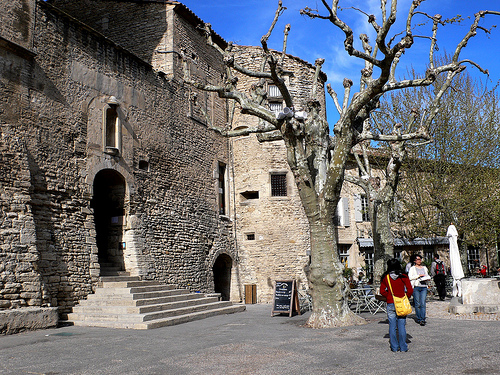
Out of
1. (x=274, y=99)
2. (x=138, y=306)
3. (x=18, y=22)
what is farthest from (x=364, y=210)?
(x=18, y=22)

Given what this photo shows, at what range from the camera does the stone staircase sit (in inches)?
388

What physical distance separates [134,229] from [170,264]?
73.8 inches

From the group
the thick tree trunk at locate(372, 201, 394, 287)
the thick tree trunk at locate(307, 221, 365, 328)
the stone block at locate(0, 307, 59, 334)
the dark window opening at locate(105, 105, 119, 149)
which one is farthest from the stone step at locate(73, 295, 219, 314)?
the thick tree trunk at locate(372, 201, 394, 287)

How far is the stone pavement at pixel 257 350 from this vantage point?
218 inches

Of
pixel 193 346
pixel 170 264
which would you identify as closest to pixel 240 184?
pixel 170 264

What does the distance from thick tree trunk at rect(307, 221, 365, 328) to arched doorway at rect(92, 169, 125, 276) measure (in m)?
6.15

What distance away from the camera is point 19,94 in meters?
10.4

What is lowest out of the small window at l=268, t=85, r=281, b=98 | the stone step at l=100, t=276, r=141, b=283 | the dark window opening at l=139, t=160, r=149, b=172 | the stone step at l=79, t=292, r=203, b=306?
the stone step at l=79, t=292, r=203, b=306

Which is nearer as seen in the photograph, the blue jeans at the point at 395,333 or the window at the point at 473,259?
the blue jeans at the point at 395,333

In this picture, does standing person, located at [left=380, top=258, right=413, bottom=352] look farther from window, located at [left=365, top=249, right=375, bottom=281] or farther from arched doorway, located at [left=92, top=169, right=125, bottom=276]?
window, located at [left=365, top=249, right=375, bottom=281]

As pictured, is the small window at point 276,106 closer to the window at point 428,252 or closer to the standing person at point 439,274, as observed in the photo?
the standing person at point 439,274

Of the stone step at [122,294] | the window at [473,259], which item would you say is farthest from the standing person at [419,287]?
the window at [473,259]

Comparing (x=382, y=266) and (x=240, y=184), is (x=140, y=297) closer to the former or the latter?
(x=382, y=266)

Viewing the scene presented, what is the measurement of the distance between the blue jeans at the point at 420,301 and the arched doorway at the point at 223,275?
9.97m
